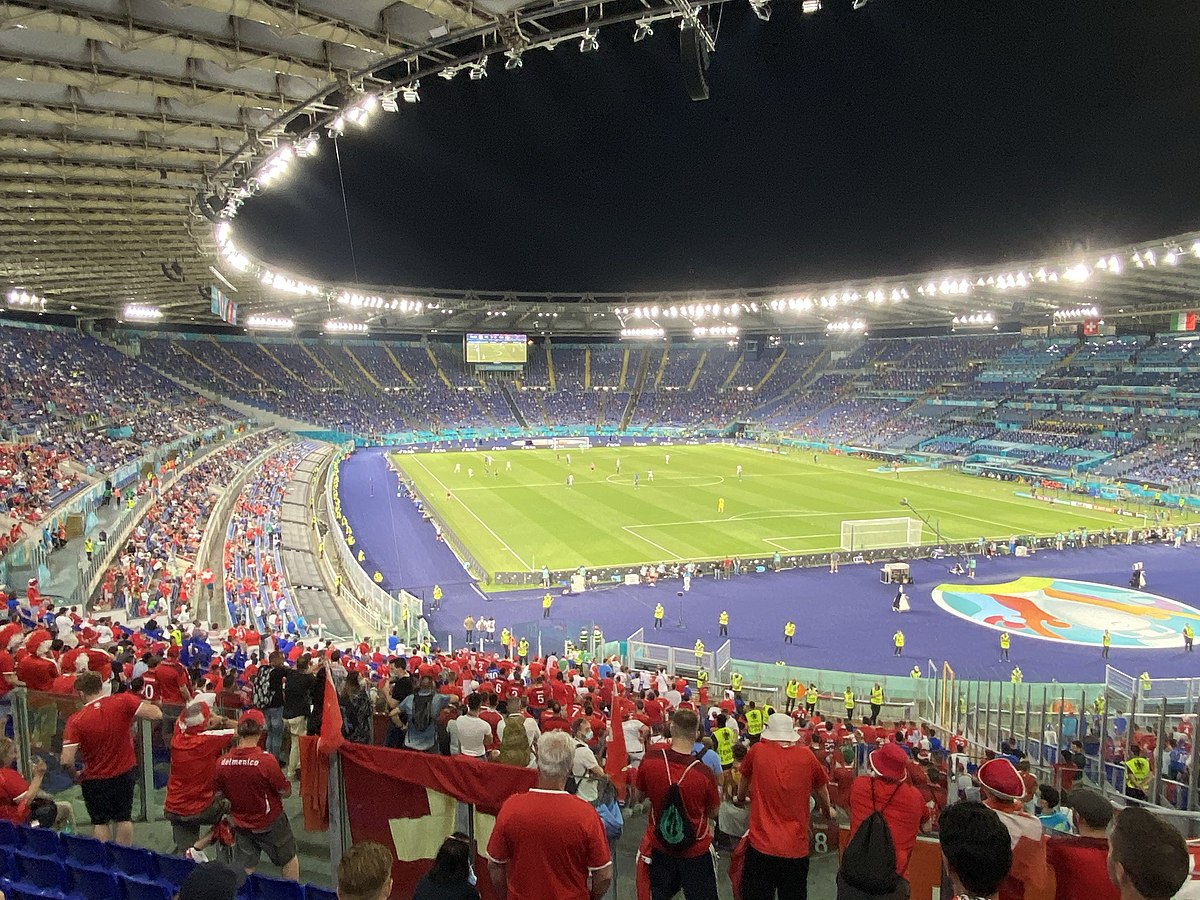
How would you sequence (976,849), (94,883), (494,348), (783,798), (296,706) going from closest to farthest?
(976,849), (783,798), (94,883), (296,706), (494,348)

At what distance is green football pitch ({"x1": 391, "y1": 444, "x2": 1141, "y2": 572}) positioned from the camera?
35.4m

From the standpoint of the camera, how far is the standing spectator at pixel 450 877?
3504 mm

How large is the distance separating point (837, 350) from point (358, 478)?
2496 inches

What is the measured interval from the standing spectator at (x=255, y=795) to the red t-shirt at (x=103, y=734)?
115 cm

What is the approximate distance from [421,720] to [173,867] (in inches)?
95.3

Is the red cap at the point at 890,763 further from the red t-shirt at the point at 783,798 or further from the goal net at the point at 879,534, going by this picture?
the goal net at the point at 879,534

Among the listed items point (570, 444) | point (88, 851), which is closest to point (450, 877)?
point (88, 851)

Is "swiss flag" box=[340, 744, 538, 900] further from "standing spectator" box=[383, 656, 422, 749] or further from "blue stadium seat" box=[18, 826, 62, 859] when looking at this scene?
"standing spectator" box=[383, 656, 422, 749]

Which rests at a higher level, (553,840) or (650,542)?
(553,840)

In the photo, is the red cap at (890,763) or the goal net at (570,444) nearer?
the red cap at (890,763)

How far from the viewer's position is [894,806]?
446 cm

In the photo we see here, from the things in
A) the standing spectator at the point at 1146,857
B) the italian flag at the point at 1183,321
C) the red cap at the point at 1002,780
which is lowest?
the red cap at the point at 1002,780

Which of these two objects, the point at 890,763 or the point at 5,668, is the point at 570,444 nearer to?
the point at 5,668

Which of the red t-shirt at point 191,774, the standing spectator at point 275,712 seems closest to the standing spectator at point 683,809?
the red t-shirt at point 191,774
